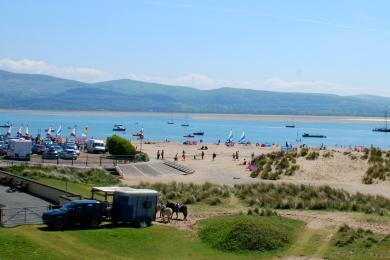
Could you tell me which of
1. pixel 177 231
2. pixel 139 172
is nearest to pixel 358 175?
pixel 139 172

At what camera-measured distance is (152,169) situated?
2030 inches

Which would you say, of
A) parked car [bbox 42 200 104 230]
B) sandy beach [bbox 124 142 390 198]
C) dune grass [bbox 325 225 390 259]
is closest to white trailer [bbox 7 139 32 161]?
sandy beach [bbox 124 142 390 198]

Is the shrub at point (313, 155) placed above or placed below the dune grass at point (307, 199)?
above

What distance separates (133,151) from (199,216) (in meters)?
27.7

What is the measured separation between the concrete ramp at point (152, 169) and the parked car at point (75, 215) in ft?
72.7

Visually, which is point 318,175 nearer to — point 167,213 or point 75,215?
point 167,213

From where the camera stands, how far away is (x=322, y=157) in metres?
58.4

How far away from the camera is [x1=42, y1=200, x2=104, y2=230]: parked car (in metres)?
23.3

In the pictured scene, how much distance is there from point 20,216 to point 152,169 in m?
27.2

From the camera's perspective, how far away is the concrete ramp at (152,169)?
159ft

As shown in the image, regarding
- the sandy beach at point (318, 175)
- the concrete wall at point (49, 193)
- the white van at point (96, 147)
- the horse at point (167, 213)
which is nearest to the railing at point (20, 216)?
the concrete wall at point (49, 193)

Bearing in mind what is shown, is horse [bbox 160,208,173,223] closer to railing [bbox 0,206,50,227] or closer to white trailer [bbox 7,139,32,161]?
railing [bbox 0,206,50,227]

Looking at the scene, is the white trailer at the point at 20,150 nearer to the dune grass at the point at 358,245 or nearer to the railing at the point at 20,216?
the railing at the point at 20,216

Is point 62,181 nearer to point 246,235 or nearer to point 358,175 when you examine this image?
point 246,235
